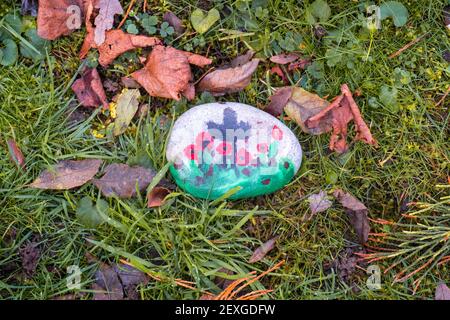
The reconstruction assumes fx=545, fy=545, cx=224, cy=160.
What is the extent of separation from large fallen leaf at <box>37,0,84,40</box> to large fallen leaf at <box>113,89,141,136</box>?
411 millimetres

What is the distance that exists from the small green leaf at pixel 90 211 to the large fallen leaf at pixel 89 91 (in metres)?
0.47

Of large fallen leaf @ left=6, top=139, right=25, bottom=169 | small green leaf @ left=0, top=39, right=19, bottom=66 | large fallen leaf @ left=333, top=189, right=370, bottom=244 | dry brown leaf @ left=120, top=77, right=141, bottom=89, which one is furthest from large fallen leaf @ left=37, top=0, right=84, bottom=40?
large fallen leaf @ left=333, top=189, right=370, bottom=244

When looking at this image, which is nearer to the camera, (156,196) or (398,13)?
(156,196)

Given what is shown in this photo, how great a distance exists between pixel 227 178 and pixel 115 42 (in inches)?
33.6

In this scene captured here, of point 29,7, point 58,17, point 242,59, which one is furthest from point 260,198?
point 29,7

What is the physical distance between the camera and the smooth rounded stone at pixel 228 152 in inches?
95.6

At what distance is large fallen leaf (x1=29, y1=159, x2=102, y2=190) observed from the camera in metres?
2.50

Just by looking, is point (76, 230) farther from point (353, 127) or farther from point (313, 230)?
point (353, 127)

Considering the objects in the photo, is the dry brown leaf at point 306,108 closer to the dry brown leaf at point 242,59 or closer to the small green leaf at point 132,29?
the dry brown leaf at point 242,59

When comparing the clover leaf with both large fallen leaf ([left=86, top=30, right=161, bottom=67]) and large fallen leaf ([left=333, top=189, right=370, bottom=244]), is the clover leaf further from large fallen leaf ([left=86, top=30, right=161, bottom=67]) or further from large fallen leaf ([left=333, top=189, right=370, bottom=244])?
large fallen leaf ([left=333, top=189, right=370, bottom=244])

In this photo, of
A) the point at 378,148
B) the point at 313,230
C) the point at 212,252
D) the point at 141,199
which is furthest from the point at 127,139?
the point at 378,148

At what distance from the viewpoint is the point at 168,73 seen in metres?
2.54

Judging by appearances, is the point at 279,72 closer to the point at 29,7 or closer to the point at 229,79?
the point at 229,79
